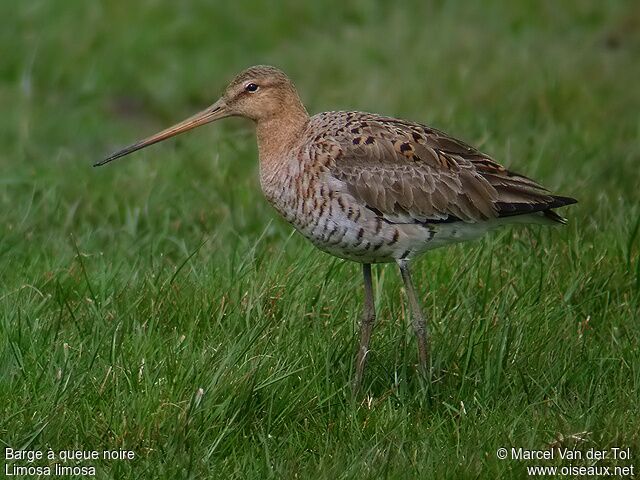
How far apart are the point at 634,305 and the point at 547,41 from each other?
548 centimetres

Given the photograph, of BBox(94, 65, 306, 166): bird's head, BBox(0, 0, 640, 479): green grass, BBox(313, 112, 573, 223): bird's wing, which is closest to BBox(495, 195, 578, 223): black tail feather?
BBox(313, 112, 573, 223): bird's wing

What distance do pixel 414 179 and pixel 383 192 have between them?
0.58 ft

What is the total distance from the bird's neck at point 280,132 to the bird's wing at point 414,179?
0.57ft

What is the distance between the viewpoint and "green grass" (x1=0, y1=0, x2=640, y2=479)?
497 cm

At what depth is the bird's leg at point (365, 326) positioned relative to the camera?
550cm

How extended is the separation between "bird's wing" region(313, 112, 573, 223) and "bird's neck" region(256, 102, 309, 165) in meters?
0.17

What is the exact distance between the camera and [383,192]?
18.7 feet

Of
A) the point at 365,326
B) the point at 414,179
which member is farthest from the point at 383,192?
the point at 365,326

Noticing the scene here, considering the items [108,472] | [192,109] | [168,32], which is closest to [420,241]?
[108,472]

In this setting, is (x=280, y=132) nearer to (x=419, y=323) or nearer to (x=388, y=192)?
(x=388, y=192)

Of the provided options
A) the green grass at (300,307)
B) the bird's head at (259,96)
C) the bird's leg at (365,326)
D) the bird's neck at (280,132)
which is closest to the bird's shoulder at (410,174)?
the bird's neck at (280,132)

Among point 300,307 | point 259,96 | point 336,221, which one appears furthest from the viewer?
point 259,96

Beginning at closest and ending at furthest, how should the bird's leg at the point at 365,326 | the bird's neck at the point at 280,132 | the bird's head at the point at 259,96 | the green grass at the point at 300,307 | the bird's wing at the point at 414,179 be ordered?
the green grass at the point at 300,307 < the bird's leg at the point at 365,326 < the bird's wing at the point at 414,179 < the bird's neck at the point at 280,132 < the bird's head at the point at 259,96

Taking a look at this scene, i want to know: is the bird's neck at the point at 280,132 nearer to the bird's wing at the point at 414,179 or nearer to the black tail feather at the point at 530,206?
the bird's wing at the point at 414,179
